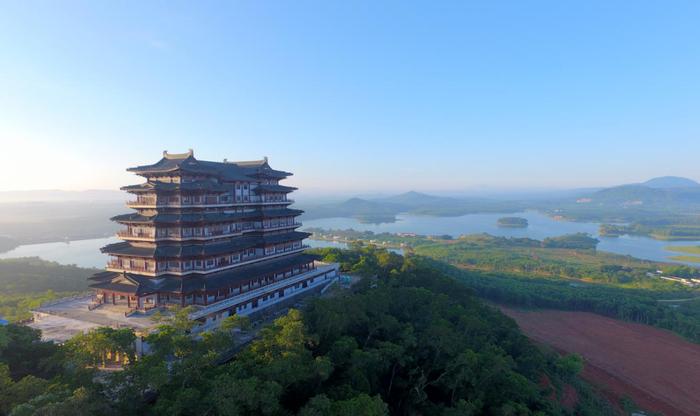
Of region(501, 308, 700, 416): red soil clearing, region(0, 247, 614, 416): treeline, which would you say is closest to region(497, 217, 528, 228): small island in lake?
region(501, 308, 700, 416): red soil clearing

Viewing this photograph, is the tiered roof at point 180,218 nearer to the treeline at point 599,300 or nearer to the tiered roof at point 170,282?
the tiered roof at point 170,282

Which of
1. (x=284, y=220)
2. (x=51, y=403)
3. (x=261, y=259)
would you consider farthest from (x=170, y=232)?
(x=51, y=403)

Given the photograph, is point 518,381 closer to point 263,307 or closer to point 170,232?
point 263,307

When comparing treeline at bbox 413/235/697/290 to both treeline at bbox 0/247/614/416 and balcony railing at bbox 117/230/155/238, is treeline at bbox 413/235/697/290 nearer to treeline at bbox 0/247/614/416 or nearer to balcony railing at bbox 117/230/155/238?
treeline at bbox 0/247/614/416

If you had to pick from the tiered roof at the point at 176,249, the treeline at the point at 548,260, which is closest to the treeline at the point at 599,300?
the treeline at the point at 548,260

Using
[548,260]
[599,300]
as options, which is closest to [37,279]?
[599,300]
